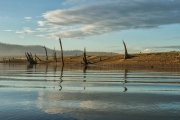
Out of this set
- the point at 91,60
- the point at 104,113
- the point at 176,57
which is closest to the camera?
the point at 104,113

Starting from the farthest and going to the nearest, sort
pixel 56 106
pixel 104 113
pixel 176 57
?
pixel 176 57 → pixel 56 106 → pixel 104 113

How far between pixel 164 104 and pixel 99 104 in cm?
477

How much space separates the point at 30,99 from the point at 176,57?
63332mm

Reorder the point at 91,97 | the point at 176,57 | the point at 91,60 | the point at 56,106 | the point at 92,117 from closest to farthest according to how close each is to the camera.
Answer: the point at 92,117, the point at 56,106, the point at 91,97, the point at 176,57, the point at 91,60

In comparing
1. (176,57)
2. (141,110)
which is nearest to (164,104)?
(141,110)

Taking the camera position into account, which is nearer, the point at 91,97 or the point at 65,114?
the point at 65,114

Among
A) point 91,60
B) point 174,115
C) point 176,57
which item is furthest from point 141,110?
point 91,60

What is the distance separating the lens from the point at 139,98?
2130 cm

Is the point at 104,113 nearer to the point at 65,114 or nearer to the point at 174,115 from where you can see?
the point at 65,114

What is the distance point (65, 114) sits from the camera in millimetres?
15742

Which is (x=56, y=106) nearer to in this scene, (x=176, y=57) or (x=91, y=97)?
(x=91, y=97)

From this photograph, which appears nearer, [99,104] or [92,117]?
[92,117]

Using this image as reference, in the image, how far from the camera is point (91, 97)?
21859mm

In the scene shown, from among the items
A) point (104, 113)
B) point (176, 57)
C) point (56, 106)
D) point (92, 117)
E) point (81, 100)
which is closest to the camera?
point (92, 117)
